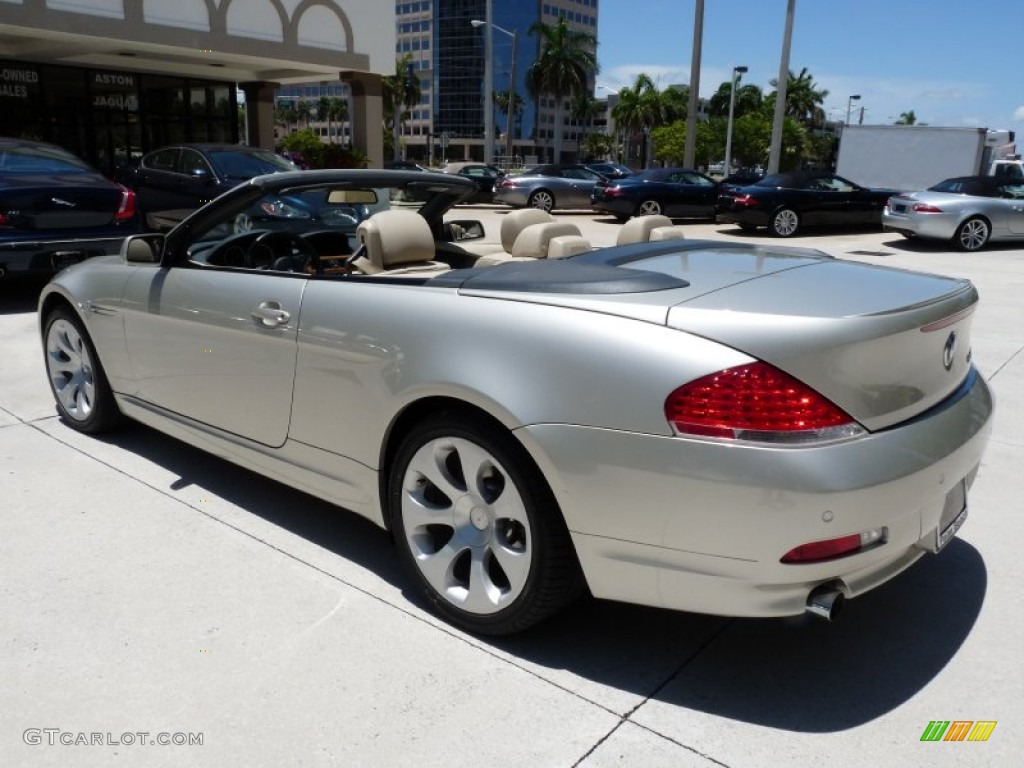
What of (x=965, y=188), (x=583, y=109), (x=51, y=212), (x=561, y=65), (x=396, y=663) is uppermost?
(x=561, y=65)

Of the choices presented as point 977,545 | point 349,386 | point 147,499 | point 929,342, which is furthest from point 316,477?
point 977,545

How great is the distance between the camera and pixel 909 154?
2172cm

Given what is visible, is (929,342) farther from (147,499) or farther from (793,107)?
(793,107)

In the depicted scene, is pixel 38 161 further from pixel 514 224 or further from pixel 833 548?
pixel 833 548

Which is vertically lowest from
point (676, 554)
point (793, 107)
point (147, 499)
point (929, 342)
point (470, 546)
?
point (147, 499)

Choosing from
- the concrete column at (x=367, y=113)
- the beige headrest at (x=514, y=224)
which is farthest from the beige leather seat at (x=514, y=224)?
the concrete column at (x=367, y=113)

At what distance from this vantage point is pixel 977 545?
3.50 metres

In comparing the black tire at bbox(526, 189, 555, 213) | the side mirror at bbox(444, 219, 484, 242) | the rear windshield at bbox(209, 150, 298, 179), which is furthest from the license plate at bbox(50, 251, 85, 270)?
the black tire at bbox(526, 189, 555, 213)

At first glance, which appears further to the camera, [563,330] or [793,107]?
[793,107]

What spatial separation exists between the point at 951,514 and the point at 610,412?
1182mm

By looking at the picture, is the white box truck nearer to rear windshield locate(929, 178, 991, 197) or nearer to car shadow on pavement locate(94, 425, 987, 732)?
rear windshield locate(929, 178, 991, 197)

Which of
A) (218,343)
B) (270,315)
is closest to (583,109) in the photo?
(218,343)

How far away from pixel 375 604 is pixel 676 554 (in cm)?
121

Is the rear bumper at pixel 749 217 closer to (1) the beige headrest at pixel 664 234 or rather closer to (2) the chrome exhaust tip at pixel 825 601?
(1) the beige headrest at pixel 664 234
